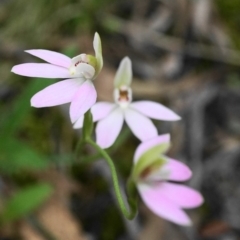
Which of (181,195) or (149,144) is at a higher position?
(149,144)

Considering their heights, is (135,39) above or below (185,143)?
above

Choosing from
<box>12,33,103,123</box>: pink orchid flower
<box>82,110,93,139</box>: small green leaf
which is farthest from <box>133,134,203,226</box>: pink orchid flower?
<box>12,33,103,123</box>: pink orchid flower

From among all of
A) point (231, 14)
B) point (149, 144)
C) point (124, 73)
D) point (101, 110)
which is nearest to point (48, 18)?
point (231, 14)

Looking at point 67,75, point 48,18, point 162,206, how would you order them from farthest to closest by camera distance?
point 48,18 → point 162,206 → point 67,75

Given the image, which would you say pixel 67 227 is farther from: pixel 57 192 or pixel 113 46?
pixel 113 46

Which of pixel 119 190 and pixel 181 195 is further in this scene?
pixel 181 195

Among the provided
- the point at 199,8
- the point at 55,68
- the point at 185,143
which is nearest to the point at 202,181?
the point at 185,143

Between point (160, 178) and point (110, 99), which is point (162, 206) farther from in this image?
point (110, 99)
